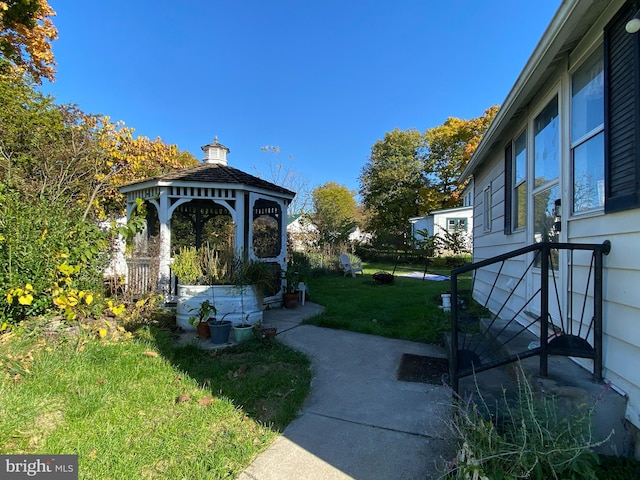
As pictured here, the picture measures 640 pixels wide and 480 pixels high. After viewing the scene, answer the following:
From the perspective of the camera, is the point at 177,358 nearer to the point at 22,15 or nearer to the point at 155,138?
the point at 22,15

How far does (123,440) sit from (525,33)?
993cm

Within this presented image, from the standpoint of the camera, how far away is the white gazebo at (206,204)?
21.2 ft

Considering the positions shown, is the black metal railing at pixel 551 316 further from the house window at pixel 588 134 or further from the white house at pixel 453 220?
the white house at pixel 453 220

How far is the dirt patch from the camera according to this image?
3365 mm

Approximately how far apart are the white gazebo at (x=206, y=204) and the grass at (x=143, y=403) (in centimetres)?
257

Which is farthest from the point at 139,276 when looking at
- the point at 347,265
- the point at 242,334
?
the point at 347,265

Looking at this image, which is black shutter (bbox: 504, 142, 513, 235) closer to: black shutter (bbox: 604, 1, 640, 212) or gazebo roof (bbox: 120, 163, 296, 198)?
black shutter (bbox: 604, 1, 640, 212)

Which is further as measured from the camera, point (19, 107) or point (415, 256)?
point (415, 256)

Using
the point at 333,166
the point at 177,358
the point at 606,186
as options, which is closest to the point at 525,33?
the point at 606,186

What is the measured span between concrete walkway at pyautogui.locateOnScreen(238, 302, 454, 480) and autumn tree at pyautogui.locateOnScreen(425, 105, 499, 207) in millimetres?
23497

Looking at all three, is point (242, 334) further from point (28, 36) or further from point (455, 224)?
point (455, 224)

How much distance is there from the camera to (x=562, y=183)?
297 centimetres

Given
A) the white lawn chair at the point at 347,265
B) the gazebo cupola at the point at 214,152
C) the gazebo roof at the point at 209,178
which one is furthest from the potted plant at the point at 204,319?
the white lawn chair at the point at 347,265

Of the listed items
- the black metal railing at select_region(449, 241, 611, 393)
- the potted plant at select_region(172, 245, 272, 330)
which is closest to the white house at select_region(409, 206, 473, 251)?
the potted plant at select_region(172, 245, 272, 330)
